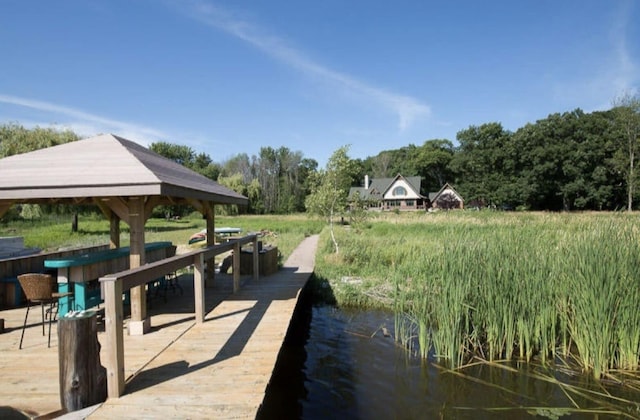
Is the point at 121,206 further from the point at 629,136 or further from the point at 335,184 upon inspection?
the point at 629,136

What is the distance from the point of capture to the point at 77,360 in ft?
9.56

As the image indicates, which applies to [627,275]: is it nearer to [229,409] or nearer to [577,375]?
[577,375]

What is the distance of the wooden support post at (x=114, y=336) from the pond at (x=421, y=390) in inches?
54.5

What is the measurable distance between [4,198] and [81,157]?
42.7 inches

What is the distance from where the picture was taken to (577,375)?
4957 mm

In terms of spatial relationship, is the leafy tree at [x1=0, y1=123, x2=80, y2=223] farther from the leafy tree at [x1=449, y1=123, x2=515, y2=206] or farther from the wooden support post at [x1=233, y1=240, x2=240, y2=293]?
the leafy tree at [x1=449, y1=123, x2=515, y2=206]

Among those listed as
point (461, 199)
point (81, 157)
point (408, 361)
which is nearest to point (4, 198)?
point (81, 157)

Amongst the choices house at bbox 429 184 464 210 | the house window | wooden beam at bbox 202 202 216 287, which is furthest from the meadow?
house at bbox 429 184 464 210

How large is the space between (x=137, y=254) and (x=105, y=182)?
1034mm

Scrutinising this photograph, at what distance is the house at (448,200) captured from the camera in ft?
184

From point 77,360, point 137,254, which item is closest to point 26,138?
point 137,254

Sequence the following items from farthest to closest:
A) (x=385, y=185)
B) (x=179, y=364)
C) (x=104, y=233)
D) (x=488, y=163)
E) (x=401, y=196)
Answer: (x=385, y=185) → (x=401, y=196) → (x=488, y=163) → (x=104, y=233) → (x=179, y=364)

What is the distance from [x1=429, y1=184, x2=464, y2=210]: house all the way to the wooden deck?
53.6 metres

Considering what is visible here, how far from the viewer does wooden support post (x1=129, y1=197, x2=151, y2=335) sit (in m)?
4.88
